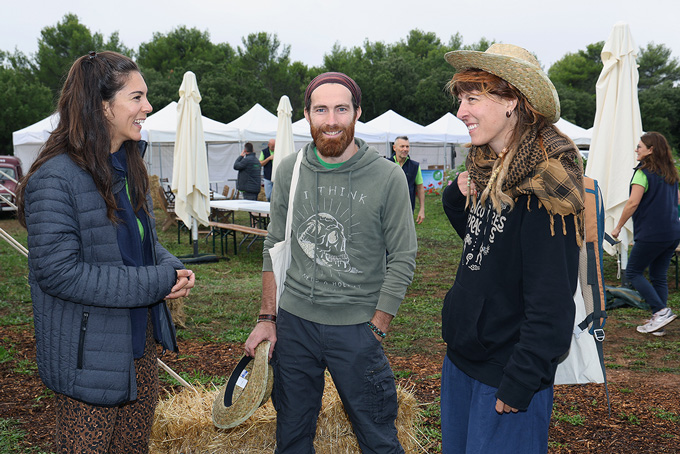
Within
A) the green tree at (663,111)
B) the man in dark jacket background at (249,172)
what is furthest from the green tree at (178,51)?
the man in dark jacket background at (249,172)

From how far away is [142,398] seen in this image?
94.8 inches

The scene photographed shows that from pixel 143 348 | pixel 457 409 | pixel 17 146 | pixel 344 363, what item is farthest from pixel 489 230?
pixel 17 146

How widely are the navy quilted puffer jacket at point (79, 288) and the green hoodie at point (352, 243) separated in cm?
73

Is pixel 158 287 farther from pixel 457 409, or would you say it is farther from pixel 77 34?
pixel 77 34

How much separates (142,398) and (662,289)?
610 centimetres

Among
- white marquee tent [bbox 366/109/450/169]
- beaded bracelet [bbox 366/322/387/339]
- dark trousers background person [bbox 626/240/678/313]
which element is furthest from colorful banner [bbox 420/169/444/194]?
beaded bracelet [bbox 366/322/387/339]

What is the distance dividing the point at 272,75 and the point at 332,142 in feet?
182

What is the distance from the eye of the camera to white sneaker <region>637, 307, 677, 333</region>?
613 centimetres

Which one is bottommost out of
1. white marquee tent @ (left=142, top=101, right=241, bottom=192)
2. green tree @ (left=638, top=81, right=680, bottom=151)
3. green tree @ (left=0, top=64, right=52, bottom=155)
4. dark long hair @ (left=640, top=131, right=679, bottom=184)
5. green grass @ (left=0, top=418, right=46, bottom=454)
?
green grass @ (left=0, top=418, right=46, bottom=454)

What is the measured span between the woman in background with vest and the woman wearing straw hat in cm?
497

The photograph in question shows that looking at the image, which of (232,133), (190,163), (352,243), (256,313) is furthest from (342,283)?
(232,133)

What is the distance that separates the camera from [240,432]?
324cm

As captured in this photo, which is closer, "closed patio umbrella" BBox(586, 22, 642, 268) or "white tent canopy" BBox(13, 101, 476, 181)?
"closed patio umbrella" BBox(586, 22, 642, 268)

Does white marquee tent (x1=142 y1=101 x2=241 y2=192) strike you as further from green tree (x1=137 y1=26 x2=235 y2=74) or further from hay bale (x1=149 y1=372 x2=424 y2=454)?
green tree (x1=137 y1=26 x2=235 y2=74)
